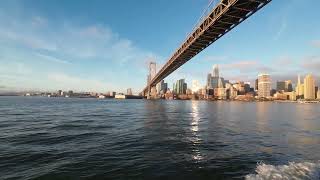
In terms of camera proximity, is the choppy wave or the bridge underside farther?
the bridge underside

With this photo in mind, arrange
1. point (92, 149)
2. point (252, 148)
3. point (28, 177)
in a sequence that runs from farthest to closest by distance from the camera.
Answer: point (252, 148) → point (92, 149) → point (28, 177)

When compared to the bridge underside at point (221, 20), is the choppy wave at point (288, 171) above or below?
below

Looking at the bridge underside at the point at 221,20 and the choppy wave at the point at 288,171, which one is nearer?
the choppy wave at the point at 288,171

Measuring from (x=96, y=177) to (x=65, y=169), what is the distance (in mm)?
1830

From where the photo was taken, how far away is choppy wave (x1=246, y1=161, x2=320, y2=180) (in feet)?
36.2

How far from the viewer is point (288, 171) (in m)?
11.8

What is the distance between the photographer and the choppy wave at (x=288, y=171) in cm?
1102

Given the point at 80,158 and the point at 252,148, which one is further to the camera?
the point at 252,148

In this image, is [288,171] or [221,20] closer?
[288,171]

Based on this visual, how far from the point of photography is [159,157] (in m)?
14.7

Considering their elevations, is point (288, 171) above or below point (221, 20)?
below

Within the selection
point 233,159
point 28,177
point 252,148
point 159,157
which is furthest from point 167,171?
point 252,148

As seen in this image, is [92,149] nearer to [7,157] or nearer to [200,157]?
[7,157]

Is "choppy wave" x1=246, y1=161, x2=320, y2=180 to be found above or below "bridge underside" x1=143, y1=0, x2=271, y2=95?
below
